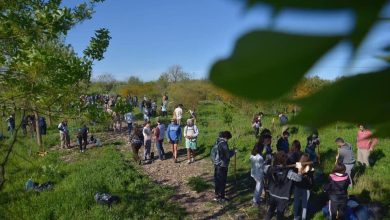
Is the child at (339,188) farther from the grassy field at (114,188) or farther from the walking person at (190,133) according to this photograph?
the walking person at (190,133)

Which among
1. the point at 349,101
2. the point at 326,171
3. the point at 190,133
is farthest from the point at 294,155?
the point at 349,101

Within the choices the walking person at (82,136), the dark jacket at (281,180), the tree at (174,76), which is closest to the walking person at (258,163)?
the dark jacket at (281,180)

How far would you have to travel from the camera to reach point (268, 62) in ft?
0.66

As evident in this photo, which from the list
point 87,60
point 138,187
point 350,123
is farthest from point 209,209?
point 350,123

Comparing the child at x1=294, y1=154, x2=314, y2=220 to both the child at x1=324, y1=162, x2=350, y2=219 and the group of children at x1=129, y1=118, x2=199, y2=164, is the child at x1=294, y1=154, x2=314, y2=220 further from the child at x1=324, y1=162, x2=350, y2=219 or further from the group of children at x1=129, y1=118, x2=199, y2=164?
the group of children at x1=129, y1=118, x2=199, y2=164

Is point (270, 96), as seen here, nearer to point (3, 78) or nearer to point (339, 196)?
point (3, 78)

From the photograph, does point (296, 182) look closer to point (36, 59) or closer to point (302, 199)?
point (302, 199)

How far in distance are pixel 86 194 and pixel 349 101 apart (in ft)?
37.5

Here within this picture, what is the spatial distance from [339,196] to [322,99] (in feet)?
28.6

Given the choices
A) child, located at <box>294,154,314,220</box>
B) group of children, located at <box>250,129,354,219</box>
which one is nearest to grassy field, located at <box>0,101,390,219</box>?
child, located at <box>294,154,314,220</box>

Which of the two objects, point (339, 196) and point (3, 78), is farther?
point (339, 196)

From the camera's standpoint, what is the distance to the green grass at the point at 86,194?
9.77 meters

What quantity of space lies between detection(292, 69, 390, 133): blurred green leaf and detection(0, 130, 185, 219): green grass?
7.93 meters

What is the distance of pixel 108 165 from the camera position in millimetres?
14797
